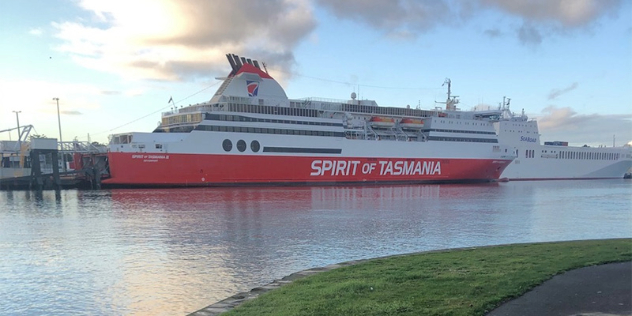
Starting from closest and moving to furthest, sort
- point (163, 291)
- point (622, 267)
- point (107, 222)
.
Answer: point (622, 267)
point (163, 291)
point (107, 222)

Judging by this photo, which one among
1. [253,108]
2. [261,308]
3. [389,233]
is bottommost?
[389,233]

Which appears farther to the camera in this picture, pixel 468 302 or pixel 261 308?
pixel 261 308

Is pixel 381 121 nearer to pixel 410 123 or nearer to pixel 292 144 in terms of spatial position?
pixel 410 123

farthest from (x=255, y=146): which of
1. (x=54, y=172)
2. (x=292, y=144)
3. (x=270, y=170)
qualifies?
(x=54, y=172)

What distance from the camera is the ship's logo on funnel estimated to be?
153 ft

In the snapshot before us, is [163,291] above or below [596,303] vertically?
below

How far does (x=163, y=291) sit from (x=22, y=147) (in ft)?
149

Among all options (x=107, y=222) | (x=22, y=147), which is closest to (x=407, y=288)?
(x=107, y=222)

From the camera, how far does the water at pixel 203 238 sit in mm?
9430

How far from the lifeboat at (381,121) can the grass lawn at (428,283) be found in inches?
1697

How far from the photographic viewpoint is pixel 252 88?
4703 centimetres

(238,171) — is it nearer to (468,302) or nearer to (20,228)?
(20,228)

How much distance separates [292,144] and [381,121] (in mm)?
13352

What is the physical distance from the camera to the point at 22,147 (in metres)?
46.1
